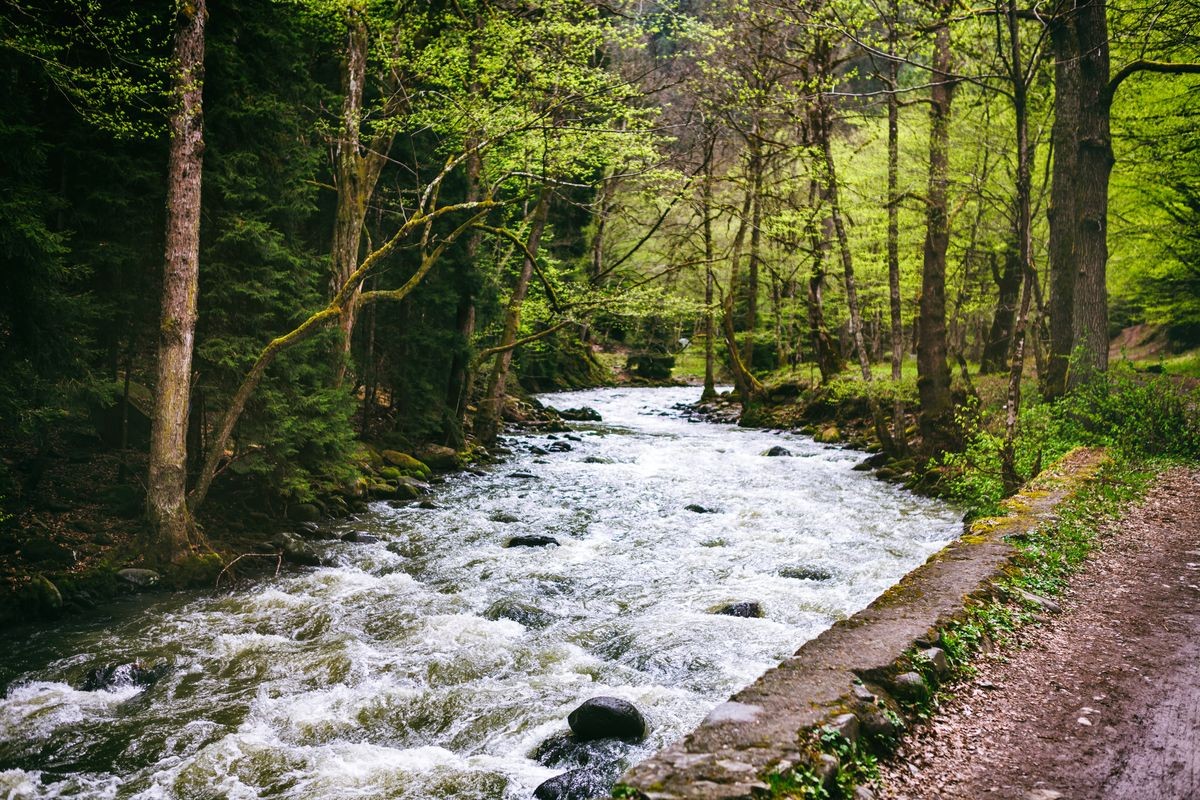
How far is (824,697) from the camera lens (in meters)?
4.34

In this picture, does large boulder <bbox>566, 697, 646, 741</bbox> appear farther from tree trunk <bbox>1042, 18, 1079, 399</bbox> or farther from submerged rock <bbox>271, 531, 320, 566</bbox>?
tree trunk <bbox>1042, 18, 1079, 399</bbox>

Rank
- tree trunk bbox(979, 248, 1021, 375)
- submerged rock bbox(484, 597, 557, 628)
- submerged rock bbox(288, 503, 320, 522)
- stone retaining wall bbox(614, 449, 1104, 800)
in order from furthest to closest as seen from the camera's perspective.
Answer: tree trunk bbox(979, 248, 1021, 375), submerged rock bbox(288, 503, 320, 522), submerged rock bbox(484, 597, 557, 628), stone retaining wall bbox(614, 449, 1104, 800)

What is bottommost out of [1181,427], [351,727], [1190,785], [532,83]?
[351,727]

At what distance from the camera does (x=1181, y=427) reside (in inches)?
476

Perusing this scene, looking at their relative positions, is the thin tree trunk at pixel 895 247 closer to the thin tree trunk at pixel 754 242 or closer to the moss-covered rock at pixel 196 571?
the thin tree trunk at pixel 754 242

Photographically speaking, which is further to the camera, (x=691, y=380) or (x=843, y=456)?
(x=691, y=380)

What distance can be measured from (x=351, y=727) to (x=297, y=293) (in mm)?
7751

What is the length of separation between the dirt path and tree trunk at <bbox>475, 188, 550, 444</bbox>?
15.2 m

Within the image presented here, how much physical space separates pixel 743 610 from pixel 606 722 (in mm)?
3343

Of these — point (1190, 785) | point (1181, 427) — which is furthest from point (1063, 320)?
point (1190, 785)

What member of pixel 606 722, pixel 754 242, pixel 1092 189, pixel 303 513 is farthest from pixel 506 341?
pixel 606 722

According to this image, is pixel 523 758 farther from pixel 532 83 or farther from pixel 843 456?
pixel 843 456

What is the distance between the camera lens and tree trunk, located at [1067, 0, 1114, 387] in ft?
43.0

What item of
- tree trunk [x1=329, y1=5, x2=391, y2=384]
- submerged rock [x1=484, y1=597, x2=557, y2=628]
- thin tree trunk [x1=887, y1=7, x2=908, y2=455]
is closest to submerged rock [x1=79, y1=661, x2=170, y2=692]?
submerged rock [x1=484, y1=597, x2=557, y2=628]
